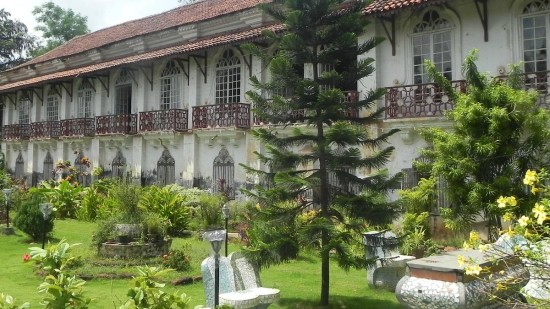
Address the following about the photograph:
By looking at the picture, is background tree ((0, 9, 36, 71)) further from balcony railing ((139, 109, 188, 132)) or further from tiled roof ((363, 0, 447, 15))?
tiled roof ((363, 0, 447, 15))

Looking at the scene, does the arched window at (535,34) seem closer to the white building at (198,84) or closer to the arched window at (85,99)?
the white building at (198,84)

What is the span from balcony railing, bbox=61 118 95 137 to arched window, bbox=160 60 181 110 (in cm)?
409

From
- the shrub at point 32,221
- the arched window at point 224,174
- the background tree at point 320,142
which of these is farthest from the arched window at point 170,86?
the background tree at point 320,142

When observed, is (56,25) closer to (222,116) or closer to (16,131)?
(16,131)

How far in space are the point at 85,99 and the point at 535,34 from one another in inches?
757

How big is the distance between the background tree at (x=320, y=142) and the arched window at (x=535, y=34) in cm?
619

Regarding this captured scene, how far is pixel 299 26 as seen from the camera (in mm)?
7559

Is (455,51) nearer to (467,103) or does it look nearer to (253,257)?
(467,103)

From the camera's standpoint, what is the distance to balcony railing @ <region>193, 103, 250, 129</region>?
1694 cm

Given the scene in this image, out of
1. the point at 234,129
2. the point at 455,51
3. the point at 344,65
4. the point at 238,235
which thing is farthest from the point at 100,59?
the point at 344,65

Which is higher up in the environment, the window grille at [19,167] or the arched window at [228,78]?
the arched window at [228,78]

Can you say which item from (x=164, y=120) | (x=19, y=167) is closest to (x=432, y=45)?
(x=164, y=120)

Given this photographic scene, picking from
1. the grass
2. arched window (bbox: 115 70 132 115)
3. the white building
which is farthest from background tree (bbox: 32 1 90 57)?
the grass

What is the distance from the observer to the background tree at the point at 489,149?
862 centimetres
